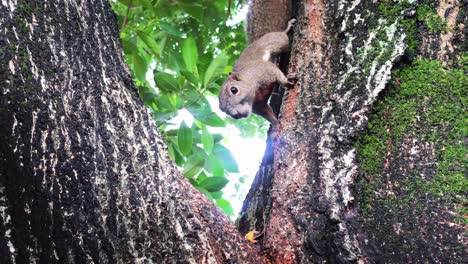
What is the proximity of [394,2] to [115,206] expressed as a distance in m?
1.14

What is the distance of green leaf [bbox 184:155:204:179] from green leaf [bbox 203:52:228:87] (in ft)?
1.50

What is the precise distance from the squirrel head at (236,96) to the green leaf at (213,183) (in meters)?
0.56

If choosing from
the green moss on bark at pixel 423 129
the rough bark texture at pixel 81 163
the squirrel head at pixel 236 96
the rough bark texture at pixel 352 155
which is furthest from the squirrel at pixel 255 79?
the rough bark texture at pixel 81 163

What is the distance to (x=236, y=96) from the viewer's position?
324 centimetres

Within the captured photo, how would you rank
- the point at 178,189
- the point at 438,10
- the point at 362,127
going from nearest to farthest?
the point at 178,189 < the point at 362,127 < the point at 438,10

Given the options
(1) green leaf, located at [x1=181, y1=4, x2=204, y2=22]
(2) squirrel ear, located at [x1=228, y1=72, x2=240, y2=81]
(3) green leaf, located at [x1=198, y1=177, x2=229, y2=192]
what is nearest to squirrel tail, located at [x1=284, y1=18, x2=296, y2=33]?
(2) squirrel ear, located at [x1=228, y1=72, x2=240, y2=81]

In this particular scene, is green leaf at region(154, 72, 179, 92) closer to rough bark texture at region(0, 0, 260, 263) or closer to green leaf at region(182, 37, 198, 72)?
green leaf at region(182, 37, 198, 72)

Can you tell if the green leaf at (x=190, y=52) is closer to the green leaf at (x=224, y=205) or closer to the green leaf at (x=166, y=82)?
the green leaf at (x=166, y=82)

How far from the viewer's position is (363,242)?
4.75ft

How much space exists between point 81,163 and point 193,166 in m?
1.69

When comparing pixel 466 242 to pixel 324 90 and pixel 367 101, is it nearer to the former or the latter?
pixel 367 101

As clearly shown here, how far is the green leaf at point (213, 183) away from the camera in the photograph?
2842 millimetres

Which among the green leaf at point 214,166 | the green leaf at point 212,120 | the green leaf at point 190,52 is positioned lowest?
the green leaf at point 214,166

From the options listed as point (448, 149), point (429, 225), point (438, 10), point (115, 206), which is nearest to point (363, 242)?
point (429, 225)
